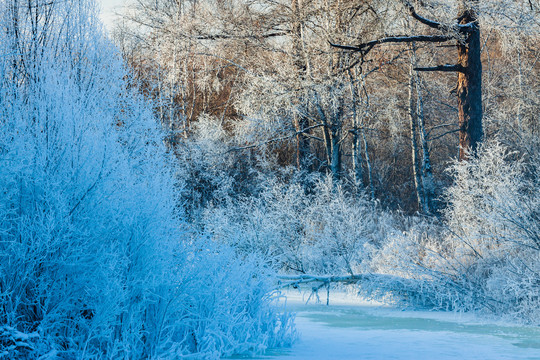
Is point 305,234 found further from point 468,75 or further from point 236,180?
point 236,180

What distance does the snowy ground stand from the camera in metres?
5.73

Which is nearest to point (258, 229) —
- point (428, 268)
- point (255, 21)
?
point (428, 268)

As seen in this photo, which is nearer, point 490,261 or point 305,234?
point 490,261

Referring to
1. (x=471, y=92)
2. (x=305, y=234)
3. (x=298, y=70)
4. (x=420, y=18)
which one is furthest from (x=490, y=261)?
(x=298, y=70)

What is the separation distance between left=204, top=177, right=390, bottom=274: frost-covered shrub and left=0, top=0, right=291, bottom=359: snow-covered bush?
4.75 m

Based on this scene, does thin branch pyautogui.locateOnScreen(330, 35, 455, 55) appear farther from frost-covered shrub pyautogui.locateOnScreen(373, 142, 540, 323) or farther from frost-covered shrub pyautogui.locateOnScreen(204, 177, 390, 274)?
frost-covered shrub pyautogui.locateOnScreen(373, 142, 540, 323)

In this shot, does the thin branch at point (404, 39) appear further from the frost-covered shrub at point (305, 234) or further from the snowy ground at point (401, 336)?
the snowy ground at point (401, 336)

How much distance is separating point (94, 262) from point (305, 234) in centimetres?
829

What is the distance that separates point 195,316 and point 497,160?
6676 millimetres

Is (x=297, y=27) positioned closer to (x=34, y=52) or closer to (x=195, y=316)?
(x=34, y=52)

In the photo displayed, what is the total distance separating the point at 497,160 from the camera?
10.1m

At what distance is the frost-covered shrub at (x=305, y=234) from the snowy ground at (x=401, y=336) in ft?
7.27

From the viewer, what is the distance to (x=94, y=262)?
15.8ft

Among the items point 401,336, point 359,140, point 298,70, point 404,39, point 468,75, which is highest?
point 404,39
